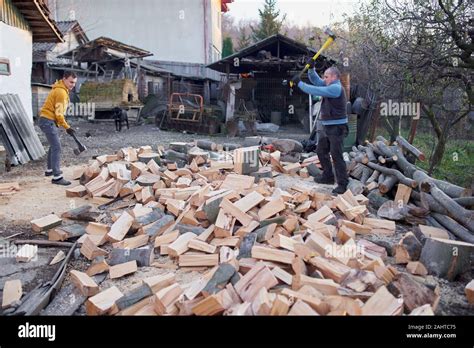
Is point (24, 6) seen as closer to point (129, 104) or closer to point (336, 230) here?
point (129, 104)

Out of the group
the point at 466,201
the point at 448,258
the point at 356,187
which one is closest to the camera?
the point at 448,258

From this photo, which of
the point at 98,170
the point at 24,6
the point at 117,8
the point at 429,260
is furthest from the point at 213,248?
the point at 117,8

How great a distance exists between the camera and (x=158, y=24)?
2520 centimetres

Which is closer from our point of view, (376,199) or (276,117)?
(376,199)

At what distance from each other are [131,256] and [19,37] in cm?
880

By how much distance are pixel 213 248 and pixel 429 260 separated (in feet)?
6.56

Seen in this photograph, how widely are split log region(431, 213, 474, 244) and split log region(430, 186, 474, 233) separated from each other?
6cm

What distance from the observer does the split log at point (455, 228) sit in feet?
14.5

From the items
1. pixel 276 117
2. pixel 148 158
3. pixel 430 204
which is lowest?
pixel 430 204

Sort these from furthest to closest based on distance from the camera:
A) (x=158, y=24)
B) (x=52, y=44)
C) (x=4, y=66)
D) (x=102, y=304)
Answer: (x=158, y=24) → (x=52, y=44) → (x=4, y=66) → (x=102, y=304)

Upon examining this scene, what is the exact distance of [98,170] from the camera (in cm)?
691

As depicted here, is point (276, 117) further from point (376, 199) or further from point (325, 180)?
point (376, 199)

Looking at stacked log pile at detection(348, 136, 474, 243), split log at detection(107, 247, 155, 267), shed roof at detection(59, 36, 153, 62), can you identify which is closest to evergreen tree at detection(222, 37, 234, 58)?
shed roof at detection(59, 36, 153, 62)

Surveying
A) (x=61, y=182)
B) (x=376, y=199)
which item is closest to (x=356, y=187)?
(x=376, y=199)
